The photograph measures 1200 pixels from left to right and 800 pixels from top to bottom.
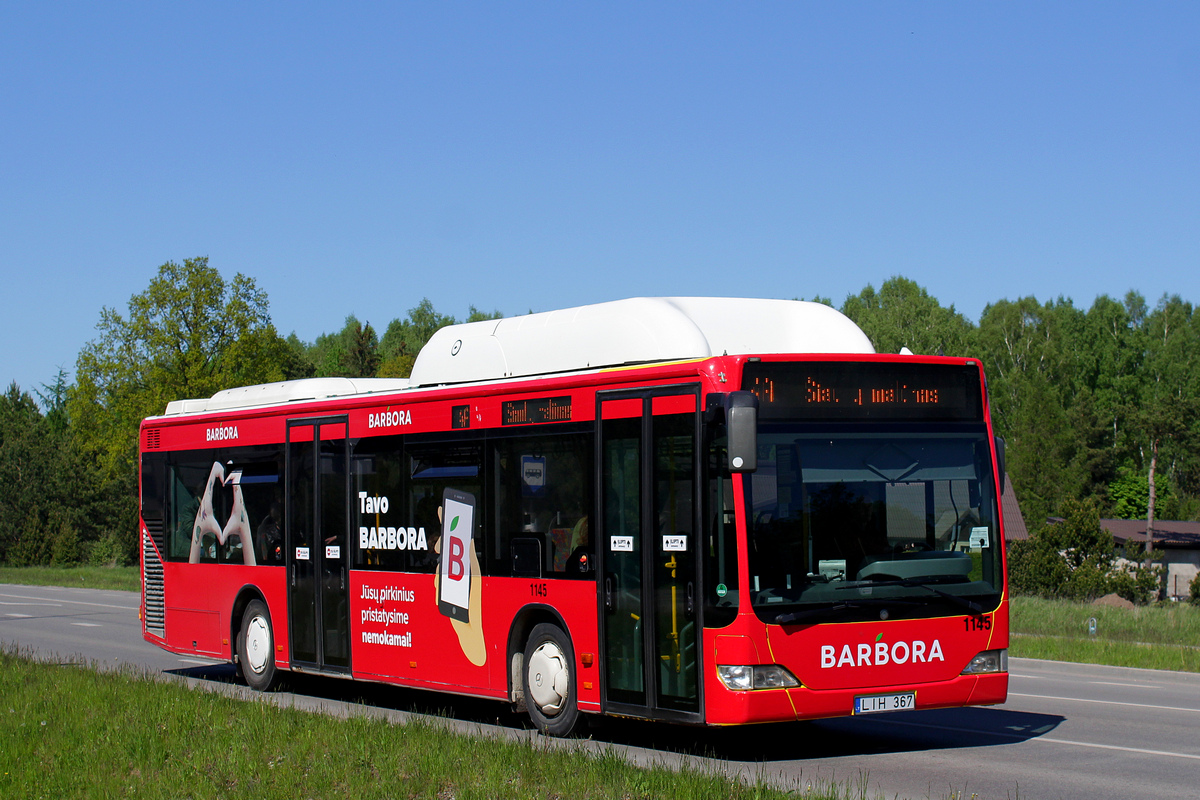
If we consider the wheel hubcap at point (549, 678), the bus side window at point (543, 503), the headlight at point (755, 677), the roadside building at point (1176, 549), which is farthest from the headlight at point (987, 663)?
the roadside building at point (1176, 549)

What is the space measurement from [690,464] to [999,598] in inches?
103

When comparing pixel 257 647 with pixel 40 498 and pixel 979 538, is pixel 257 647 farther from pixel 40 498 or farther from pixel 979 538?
pixel 40 498

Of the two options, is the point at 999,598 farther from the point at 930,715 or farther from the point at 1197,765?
the point at 930,715

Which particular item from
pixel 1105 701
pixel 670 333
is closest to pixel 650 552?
pixel 670 333

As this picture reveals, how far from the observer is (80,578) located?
4919 centimetres

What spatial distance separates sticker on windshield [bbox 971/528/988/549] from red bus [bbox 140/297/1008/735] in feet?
0.05

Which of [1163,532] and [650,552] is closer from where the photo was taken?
[650,552]

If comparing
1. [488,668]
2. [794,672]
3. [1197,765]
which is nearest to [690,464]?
[794,672]

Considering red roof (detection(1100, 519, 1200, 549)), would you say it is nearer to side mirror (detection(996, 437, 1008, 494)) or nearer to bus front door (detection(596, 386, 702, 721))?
side mirror (detection(996, 437, 1008, 494))

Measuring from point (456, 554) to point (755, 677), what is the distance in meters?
3.98

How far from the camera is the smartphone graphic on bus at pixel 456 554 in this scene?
1255 cm

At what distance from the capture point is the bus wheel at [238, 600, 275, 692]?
51.1 feet

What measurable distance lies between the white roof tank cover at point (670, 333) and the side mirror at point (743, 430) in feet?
5.22

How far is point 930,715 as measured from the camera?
13.2 m
